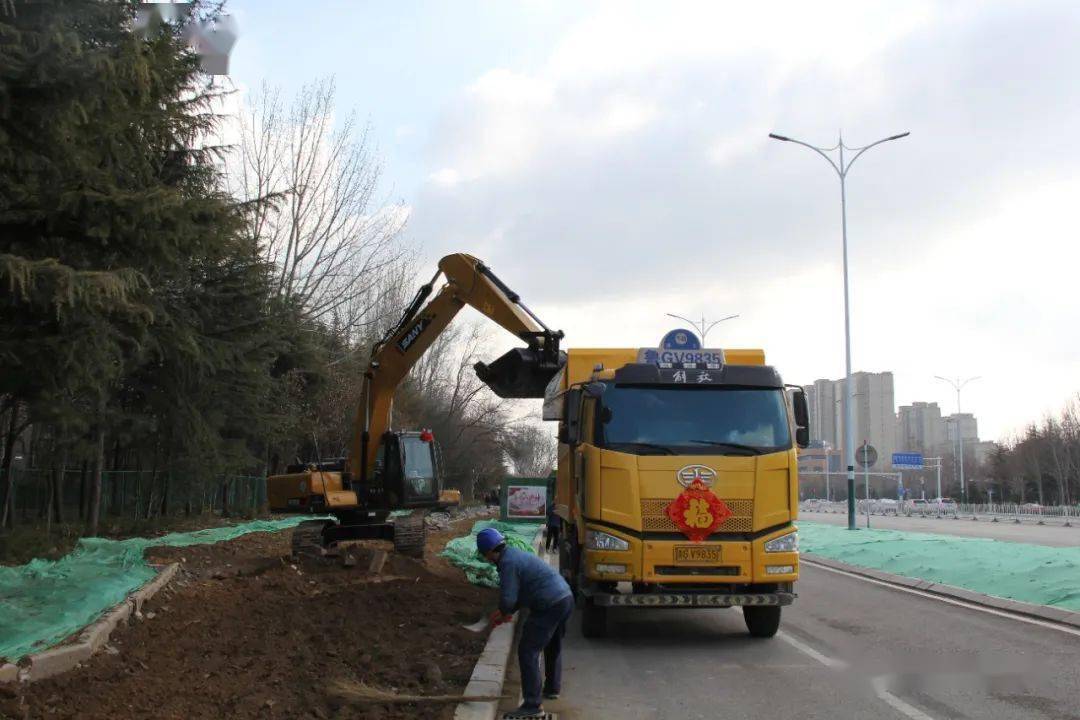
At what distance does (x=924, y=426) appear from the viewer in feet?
407

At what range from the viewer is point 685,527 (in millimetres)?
9773

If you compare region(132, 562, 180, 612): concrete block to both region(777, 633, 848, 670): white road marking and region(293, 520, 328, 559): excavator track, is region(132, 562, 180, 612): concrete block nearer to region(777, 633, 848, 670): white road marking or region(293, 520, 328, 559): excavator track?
region(293, 520, 328, 559): excavator track

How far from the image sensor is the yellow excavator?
1516 cm

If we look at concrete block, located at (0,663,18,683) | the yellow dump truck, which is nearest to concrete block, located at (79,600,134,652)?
concrete block, located at (0,663,18,683)

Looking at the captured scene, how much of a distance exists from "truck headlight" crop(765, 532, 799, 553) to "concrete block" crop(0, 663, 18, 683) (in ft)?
22.7

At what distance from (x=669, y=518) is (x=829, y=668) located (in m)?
2.09

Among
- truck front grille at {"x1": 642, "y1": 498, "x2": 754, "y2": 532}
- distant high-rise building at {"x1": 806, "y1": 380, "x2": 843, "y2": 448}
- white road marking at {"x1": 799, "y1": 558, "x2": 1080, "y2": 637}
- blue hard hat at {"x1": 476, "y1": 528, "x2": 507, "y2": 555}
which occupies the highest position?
distant high-rise building at {"x1": 806, "y1": 380, "x2": 843, "y2": 448}

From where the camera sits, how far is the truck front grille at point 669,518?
982 cm

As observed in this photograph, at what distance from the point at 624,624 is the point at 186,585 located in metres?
6.31

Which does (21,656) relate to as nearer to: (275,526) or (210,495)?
(275,526)

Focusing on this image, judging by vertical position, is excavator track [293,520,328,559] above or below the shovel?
above

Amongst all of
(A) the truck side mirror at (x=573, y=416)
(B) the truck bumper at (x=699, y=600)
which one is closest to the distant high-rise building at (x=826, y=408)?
(A) the truck side mirror at (x=573, y=416)

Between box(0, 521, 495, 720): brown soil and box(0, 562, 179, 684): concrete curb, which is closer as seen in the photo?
box(0, 521, 495, 720): brown soil

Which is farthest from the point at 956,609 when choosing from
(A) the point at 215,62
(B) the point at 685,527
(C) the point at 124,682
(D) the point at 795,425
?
(A) the point at 215,62
